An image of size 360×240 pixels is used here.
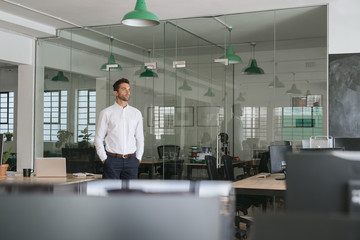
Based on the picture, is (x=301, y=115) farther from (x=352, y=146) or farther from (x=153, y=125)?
(x=153, y=125)

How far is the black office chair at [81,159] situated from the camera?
5980 mm

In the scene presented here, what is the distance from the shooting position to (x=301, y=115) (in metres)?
6.91

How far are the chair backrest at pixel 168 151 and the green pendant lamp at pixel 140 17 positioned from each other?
2891 millimetres

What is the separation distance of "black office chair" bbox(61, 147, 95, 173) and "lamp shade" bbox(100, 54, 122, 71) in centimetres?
227

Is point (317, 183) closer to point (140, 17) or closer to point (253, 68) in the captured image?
point (140, 17)

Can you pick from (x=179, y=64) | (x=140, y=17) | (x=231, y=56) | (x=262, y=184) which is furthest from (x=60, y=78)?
(x=262, y=184)

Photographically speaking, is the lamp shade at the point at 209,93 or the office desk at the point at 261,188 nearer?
the office desk at the point at 261,188

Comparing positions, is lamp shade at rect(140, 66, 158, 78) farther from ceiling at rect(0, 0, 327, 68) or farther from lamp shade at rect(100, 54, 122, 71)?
lamp shade at rect(100, 54, 122, 71)

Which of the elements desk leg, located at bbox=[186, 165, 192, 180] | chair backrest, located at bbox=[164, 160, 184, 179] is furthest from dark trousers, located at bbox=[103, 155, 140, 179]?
chair backrest, located at bbox=[164, 160, 184, 179]

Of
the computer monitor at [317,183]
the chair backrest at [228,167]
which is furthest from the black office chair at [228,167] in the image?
the computer monitor at [317,183]

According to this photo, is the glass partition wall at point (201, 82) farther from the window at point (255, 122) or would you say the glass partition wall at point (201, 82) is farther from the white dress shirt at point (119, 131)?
the white dress shirt at point (119, 131)

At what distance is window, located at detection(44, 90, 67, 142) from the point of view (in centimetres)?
884

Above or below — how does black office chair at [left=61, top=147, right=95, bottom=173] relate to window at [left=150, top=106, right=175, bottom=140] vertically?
below

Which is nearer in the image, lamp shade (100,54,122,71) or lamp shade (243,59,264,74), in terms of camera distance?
lamp shade (243,59,264,74)
